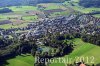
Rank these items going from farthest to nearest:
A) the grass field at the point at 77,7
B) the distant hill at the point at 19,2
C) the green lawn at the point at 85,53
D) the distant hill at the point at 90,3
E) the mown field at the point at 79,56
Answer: the distant hill at the point at 19,2, the distant hill at the point at 90,3, the grass field at the point at 77,7, the green lawn at the point at 85,53, the mown field at the point at 79,56

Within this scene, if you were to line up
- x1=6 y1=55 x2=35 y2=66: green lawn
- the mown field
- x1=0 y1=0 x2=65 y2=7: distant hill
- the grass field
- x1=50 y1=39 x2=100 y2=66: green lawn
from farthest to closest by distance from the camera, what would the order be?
x1=0 y1=0 x2=65 y2=7: distant hill
the grass field
x1=50 y1=39 x2=100 y2=66: green lawn
the mown field
x1=6 y1=55 x2=35 y2=66: green lawn

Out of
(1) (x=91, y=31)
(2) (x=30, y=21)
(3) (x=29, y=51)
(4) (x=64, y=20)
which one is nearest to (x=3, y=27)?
(2) (x=30, y=21)

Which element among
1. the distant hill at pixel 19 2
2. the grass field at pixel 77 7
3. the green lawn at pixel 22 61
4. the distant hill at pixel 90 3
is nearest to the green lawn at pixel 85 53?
the green lawn at pixel 22 61

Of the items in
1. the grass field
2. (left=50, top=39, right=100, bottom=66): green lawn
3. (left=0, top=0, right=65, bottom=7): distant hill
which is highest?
(left=0, top=0, right=65, bottom=7): distant hill

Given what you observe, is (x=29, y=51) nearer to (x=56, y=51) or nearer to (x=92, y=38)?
(x=56, y=51)

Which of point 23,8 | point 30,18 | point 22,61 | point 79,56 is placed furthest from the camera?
point 23,8

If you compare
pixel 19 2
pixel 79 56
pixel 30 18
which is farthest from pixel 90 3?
pixel 79 56

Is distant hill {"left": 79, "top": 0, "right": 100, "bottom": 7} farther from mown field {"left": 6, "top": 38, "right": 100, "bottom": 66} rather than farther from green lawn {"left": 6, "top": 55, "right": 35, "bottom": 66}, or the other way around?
green lawn {"left": 6, "top": 55, "right": 35, "bottom": 66}

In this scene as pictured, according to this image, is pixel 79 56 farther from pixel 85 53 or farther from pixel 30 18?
pixel 30 18

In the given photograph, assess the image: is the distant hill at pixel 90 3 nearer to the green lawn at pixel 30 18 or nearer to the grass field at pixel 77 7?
the grass field at pixel 77 7

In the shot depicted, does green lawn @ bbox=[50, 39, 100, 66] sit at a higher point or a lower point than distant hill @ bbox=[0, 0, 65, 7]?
lower

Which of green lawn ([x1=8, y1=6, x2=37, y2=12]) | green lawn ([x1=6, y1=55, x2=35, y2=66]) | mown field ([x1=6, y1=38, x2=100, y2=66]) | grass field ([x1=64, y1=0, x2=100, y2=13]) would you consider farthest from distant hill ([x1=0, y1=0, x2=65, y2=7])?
green lawn ([x1=6, y1=55, x2=35, y2=66])

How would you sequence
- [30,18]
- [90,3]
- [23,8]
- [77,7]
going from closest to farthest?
[30,18]
[23,8]
[77,7]
[90,3]
